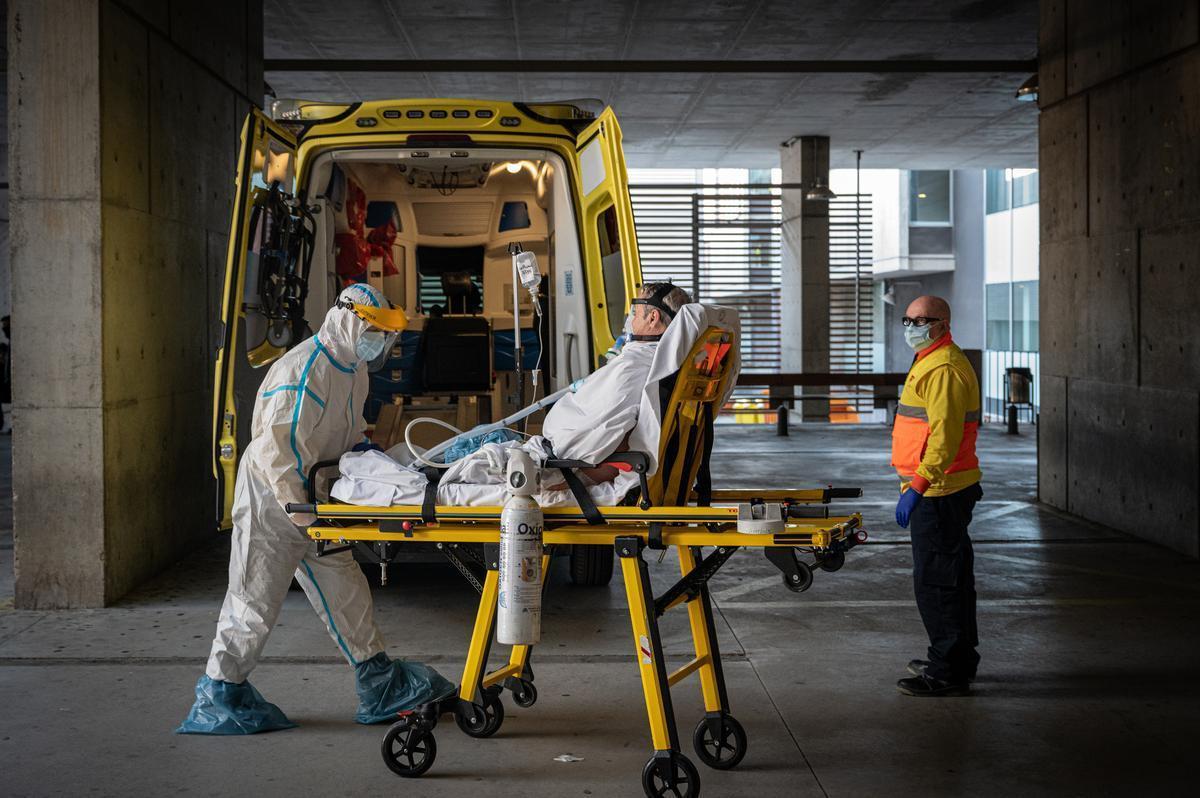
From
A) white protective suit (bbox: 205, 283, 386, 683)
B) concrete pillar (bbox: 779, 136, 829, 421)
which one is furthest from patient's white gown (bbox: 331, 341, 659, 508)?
concrete pillar (bbox: 779, 136, 829, 421)

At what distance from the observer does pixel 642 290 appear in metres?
4.34

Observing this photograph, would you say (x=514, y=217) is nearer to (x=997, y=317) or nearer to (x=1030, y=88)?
(x=1030, y=88)

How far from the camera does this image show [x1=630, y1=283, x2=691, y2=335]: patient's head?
4199mm

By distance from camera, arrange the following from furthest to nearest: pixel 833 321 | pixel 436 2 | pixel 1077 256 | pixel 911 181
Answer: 1. pixel 911 181
2. pixel 833 321
3. pixel 436 2
4. pixel 1077 256

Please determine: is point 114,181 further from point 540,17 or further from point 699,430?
point 540,17

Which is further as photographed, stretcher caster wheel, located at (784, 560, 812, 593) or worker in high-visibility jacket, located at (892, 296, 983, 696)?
worker in high-visibility jacket, located at (892, 296, 983, 696)

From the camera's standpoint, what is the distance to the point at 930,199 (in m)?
27.7

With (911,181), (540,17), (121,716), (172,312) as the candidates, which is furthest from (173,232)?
(911,181)

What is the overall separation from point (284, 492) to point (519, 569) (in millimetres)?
956

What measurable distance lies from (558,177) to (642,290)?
2.97 metres

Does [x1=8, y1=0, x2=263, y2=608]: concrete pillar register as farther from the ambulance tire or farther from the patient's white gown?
the patient's white gown

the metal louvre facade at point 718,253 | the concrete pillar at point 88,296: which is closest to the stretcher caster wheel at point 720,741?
the concrete pillar at point 88,296

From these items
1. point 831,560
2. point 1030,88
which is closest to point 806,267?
point 1030,88

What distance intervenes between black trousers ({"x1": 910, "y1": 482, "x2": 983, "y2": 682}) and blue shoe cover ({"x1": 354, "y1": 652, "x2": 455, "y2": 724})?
1891mm
